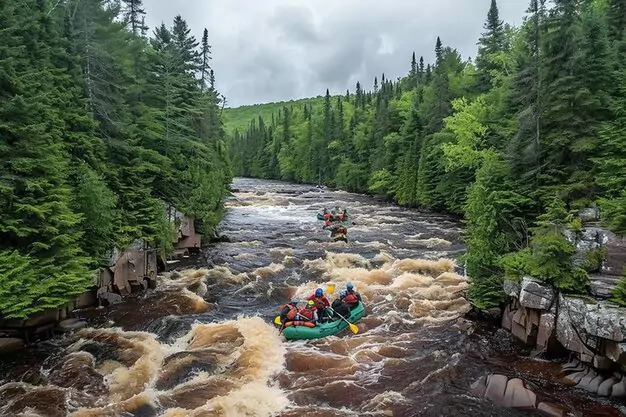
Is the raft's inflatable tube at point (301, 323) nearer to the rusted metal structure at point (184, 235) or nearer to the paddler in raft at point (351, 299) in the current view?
the paddler in raft at point (351, 299)

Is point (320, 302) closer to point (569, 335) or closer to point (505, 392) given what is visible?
point (505, 392)

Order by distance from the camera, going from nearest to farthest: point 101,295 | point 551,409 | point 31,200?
point 551,409, point 31,200, point 101,295

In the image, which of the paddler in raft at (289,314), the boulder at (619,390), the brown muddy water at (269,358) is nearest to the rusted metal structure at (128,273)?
the brown muddy water at (269,358)

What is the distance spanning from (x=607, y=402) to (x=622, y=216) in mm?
5572

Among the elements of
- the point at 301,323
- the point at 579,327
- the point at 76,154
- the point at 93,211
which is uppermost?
the point at 76,154

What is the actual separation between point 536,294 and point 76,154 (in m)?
18.9

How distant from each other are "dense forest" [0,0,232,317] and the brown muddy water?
2453 millimetres

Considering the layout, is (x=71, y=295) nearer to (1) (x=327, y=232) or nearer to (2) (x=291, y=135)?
(1) (x=327, y=232)

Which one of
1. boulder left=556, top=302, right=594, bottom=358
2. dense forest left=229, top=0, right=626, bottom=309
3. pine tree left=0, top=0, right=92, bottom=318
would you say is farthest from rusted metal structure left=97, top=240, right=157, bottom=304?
boulder left=556, top=302, right=594, bottom=358

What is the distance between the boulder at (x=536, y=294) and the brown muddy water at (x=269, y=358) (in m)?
1.73

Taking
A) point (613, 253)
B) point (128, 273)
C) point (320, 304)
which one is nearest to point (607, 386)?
point (613, 253)

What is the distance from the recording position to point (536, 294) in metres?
14.1

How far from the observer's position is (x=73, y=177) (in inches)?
720

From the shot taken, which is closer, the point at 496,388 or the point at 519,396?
the point at 519,396
